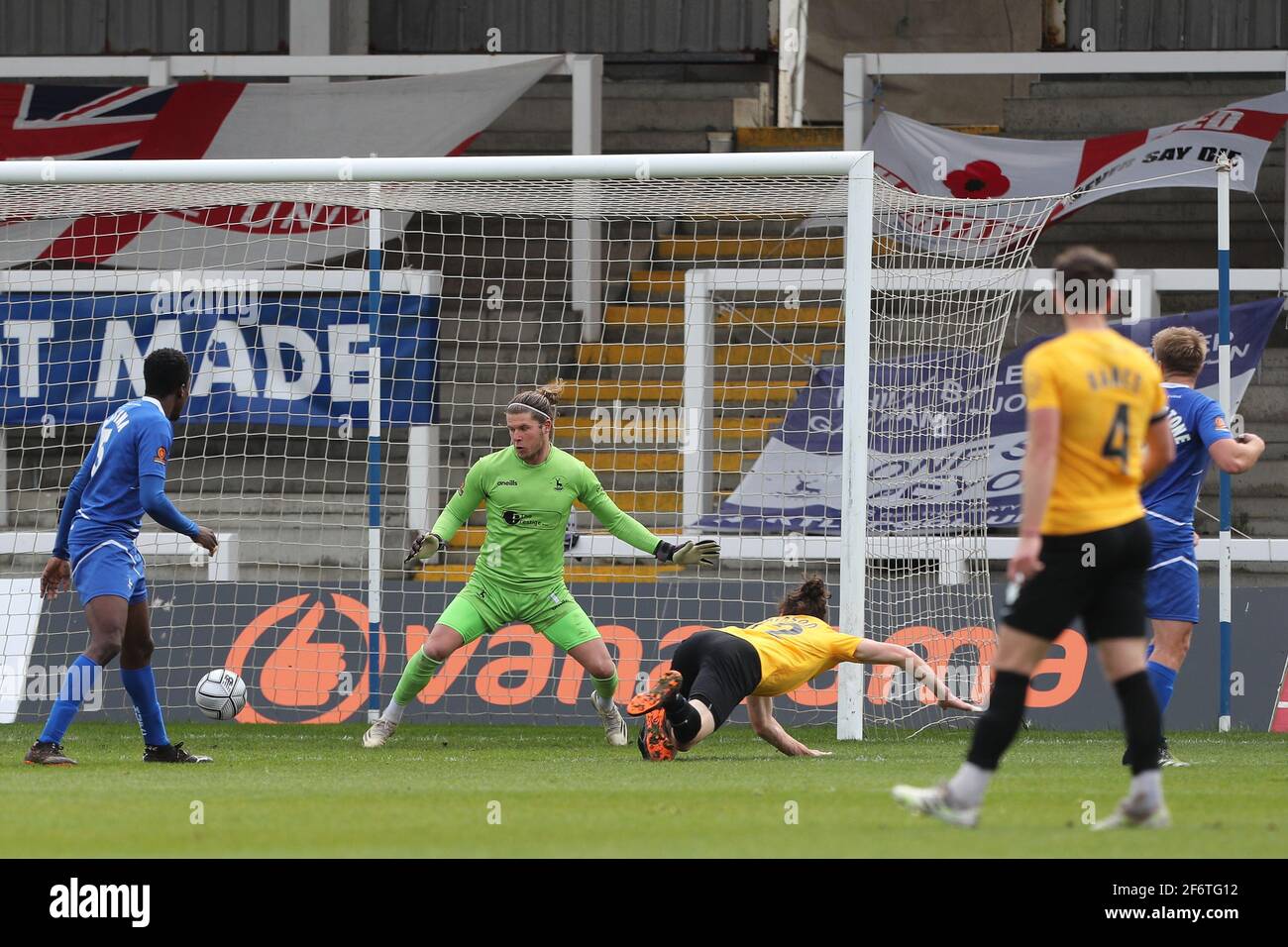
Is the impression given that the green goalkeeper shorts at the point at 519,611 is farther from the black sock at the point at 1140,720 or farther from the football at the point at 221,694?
the black sock at the point at 1140,720

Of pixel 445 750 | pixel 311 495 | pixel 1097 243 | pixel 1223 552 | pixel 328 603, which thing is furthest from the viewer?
pixel 1097 243

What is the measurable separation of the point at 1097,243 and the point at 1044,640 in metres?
12.5

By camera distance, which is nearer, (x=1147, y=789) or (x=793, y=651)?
(x=1147, y=789)

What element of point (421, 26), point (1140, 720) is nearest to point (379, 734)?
point (1140, 720)

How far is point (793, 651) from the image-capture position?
Result: 8.69m

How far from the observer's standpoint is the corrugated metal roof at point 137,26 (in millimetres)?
17828

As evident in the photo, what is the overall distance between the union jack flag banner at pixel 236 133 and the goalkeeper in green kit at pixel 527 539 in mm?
5346

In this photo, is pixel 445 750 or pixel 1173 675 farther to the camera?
pixel 445 750

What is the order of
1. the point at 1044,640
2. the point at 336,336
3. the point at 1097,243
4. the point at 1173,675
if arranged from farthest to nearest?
the point at 1097,243
the point at 336,336
the point at 1173,675
the point at 1044,640

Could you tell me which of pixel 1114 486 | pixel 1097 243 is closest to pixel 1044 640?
pixel 1114 486

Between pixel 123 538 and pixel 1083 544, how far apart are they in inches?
197

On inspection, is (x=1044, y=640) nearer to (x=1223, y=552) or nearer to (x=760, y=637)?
(x=760, y=637)

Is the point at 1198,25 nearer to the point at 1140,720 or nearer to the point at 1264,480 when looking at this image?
the point at 1264,480

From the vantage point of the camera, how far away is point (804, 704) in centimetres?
1141
